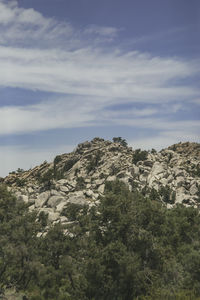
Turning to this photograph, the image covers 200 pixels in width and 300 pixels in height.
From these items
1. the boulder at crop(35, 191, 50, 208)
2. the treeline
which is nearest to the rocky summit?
the boulder at crop(35, 191, 50, 208)

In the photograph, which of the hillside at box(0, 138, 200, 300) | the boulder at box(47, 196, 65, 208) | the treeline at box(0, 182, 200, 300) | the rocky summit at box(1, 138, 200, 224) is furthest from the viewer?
the rocky summit at box(1, 138, 200, 224)

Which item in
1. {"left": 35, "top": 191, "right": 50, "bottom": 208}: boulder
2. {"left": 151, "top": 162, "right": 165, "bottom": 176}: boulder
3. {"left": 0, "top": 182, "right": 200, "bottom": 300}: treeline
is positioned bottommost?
{"left": 35, "top": 191, "right": 50, "bottom": 208}: boulder

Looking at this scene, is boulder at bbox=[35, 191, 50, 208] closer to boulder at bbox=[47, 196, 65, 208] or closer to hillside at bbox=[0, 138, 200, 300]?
boulder at bbox=[47, 196, 65, 208]

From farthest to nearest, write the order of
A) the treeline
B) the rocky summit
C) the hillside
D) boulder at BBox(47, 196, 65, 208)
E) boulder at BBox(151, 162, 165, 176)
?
boulder at BBox(151, 162, 165, 176) → the rocky summit → boulder at BBox(47, 196, 65, 208) → the hillside → the treeline

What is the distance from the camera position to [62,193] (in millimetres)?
78000

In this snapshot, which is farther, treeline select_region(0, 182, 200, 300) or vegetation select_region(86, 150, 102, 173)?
vegetation select_region(86, 150, 102, 173)

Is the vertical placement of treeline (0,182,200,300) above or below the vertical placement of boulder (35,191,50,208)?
above

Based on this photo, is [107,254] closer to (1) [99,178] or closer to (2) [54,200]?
(2) [54,200]

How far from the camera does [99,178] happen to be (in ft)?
308

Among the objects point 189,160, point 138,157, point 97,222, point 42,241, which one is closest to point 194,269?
point 97,222

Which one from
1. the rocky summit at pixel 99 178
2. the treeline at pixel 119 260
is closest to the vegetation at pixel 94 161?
the rocky summit at pixel 99 178

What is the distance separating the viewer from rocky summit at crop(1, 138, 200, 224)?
74625 mm

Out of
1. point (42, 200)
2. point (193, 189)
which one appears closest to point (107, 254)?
point (42, 200)

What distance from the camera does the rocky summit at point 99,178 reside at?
74625mm
